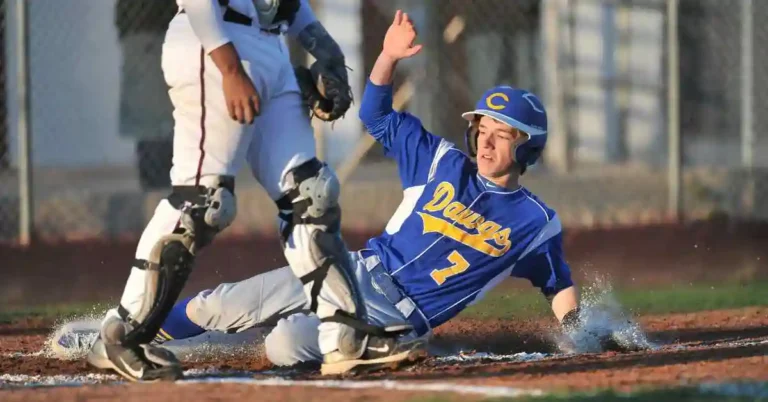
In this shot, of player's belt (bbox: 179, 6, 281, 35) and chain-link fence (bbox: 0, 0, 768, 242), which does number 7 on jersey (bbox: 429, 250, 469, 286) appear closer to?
player's belt (bbox: 179, 6, 281, 35)

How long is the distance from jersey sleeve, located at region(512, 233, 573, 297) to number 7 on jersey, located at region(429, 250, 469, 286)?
25cm

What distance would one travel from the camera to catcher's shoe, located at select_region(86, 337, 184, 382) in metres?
4.56

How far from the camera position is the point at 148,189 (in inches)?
472

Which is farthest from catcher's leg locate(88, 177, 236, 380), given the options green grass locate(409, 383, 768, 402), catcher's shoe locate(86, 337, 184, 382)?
green grass locate(409, 383, 768, 402)

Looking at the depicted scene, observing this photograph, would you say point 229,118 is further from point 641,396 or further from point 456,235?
point 641,396

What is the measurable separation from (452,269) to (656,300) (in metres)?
3.47

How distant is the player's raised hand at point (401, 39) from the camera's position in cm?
530

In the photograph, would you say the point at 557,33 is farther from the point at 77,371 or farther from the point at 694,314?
the point at 77,371

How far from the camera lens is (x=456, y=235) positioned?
5492mm

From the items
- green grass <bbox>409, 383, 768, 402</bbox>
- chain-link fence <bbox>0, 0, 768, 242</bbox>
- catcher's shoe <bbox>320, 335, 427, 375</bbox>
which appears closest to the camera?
green grass <bbox>409, 383, 768, 402</bbox>

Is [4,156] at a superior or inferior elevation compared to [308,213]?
superior

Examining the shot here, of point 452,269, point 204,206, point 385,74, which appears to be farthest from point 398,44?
point 204,206

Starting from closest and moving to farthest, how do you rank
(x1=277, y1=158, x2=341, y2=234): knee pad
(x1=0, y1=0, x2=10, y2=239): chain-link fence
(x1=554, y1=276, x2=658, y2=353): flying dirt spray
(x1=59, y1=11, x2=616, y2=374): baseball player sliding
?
(x1=277, y1=158, x2=341, y2=234): knee pad
(x1=59, y1=11, x2=616, y2=374): baseball player sliding
(x1=554, y1=276, x2=658, y2=353): flying dirt spray
(x1=0, y1=0, x2=10, y2=239): chain-link fence

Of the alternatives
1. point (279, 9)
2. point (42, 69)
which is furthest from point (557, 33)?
point (279, 9)
